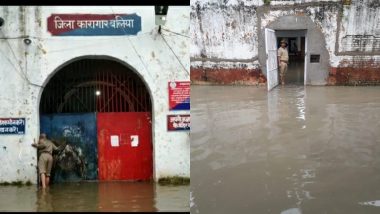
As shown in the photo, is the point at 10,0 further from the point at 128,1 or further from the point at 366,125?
the point at 366,125

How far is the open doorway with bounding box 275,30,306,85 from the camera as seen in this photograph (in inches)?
471

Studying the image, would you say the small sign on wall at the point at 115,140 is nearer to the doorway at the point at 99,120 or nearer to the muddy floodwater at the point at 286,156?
the doorway at the point at 99,120

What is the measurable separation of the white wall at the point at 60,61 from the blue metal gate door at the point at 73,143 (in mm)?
337

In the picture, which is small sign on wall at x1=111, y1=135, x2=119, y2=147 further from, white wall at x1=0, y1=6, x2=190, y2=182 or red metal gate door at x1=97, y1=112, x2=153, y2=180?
white wall at x1=0, y1=6, x2=190, y2=182

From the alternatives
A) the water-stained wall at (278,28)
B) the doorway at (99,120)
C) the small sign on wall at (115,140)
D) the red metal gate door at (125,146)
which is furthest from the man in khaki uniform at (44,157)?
the water-stained wall at (278,28)

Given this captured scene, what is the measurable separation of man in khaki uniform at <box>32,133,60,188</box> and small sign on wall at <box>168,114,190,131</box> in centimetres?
203

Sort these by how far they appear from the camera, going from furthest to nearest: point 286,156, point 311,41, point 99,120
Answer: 1. point 311,41
2. point 99,120
3. point 286,156

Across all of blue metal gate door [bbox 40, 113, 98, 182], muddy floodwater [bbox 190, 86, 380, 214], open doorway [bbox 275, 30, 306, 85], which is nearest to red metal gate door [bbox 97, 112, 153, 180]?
blue metal gate door [bbox 40, 113, 98, 182]

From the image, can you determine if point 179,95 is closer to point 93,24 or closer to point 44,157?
point 93,24

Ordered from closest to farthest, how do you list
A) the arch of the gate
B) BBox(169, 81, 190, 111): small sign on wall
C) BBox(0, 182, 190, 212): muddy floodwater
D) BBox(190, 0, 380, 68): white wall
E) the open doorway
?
BBox(0, 182, 190, 212): muddy floodwater
BBox(169, 81, 190, 111): small sign on wall
BBox(190, 0, 380, 68): white wall
the arch of the gate
the open doorway

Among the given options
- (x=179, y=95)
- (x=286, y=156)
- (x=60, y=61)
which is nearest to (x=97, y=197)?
(x=179, y=95)

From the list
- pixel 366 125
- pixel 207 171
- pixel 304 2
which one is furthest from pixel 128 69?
pixel 304 2

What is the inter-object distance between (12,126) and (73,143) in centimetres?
104

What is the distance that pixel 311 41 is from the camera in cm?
1148
